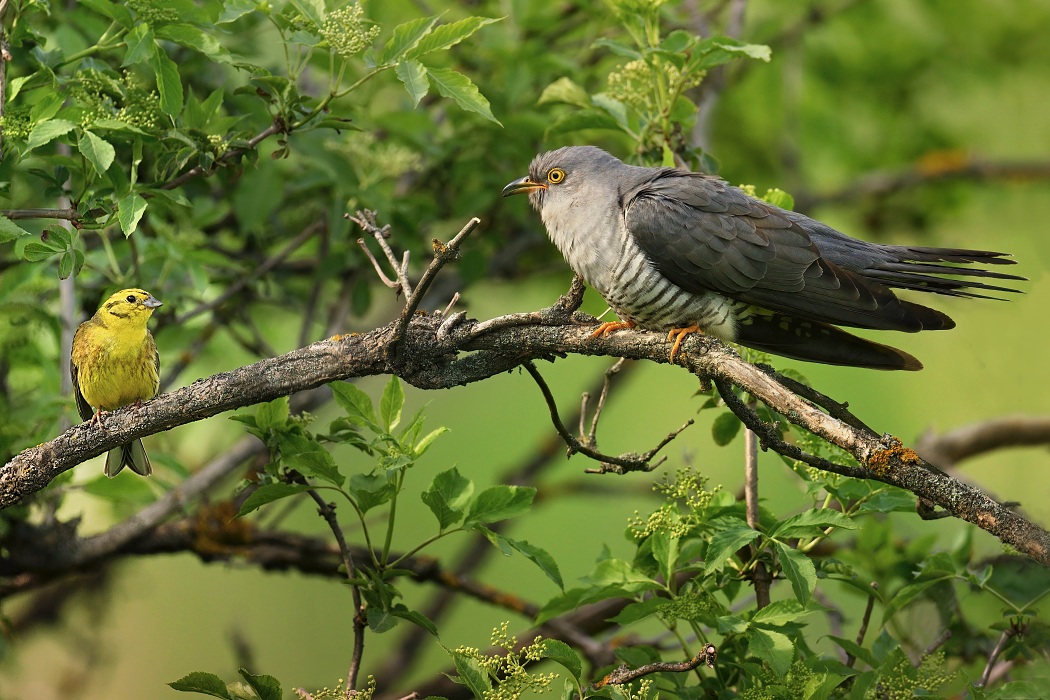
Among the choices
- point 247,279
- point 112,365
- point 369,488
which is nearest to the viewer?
point 369,488

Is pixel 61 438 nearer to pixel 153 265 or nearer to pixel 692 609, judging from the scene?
pixel 153 265

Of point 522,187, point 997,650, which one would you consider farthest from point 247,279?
point 997,650

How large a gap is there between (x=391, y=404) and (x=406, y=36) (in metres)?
0.94

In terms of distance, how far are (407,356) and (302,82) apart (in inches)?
102

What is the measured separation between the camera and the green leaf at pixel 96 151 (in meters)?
2.21

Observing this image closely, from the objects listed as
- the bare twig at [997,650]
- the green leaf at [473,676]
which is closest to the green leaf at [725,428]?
the bare twig at [997,650]

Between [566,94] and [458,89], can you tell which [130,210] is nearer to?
[458,89]

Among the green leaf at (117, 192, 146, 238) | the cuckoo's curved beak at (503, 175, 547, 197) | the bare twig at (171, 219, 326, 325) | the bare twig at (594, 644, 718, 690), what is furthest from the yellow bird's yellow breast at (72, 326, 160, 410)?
the bare twig at (594, 644, 718, 690)

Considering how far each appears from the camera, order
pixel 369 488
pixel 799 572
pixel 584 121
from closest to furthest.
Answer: pixel 799 572
pixel 369 488
pixel 584 121

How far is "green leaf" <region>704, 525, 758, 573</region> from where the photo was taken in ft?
6.95

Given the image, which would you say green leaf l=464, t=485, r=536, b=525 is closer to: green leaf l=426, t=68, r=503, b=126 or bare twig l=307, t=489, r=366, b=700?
bare twig l=307, t=489, r=366, b=700

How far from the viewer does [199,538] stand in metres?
3.48

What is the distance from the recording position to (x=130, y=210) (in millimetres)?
2256

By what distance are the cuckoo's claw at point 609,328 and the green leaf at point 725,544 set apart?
537mm
